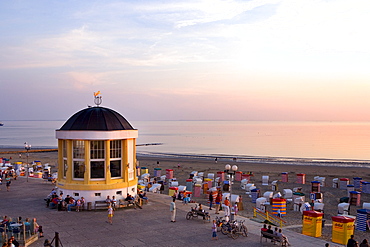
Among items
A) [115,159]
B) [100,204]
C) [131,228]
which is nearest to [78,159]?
[115,159]

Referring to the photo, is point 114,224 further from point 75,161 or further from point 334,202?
point 334,202

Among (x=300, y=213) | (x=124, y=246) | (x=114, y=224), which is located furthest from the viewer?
(x=300, y=213)

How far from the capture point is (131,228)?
15664 millimetres

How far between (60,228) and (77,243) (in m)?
2.35

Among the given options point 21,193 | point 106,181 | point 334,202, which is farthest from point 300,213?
point 21,193

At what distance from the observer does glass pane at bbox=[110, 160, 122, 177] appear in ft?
65.9

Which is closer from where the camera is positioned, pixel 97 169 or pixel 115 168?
pixel 97 169

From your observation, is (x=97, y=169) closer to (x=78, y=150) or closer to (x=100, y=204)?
(x=78, y=150)

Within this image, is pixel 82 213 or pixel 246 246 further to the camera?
pixel 82 213

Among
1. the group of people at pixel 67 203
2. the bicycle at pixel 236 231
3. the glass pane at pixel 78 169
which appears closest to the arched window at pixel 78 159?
the glass pane at pixel 78 169

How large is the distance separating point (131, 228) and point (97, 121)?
22.3 feet

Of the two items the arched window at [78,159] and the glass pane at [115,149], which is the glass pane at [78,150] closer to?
the arched window at [78,159]

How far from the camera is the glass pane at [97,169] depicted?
1956cm

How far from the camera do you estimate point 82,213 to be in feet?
60.0
